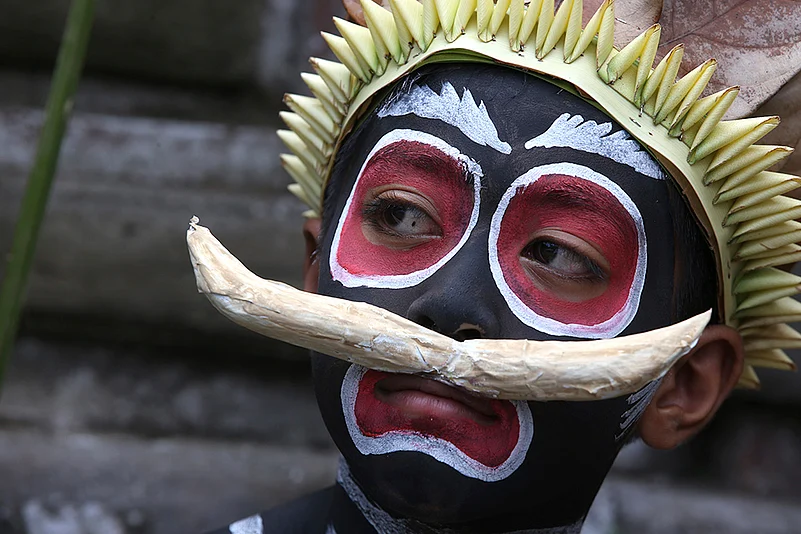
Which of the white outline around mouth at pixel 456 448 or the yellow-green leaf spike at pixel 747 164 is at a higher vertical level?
the yellow-green leaf spike at pixel 747 164

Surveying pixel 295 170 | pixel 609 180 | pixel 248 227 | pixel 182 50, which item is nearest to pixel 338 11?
pixel 182 50

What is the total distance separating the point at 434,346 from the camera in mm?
966

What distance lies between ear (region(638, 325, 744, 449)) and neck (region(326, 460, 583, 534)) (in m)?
0.15

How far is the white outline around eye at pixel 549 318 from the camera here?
1053 mm

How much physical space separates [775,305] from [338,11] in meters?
1.03

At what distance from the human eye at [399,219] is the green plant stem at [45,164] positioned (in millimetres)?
422

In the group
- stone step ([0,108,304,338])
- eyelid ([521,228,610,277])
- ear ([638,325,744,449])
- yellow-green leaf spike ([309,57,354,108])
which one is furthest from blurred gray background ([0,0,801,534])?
eyelid ([521,228,610,277])

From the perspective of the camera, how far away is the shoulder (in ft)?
4.32

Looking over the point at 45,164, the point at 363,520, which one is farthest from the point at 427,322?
the point at 45,164

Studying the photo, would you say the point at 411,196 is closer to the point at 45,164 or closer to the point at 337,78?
the point at 337,78

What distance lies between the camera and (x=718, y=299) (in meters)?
1.20

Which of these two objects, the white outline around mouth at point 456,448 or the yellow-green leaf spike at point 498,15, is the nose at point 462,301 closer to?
the white outline around mouth at point 456,448

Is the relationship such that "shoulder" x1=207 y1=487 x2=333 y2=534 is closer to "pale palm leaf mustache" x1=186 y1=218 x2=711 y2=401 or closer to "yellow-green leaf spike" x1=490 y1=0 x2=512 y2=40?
"pale palm leaf mustache" x1=186 y1=218 x2=711 y2=401

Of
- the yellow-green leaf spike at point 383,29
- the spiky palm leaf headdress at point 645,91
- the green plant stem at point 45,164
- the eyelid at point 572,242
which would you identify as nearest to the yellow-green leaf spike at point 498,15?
the spiky palm leaf headdress at point 645,91
